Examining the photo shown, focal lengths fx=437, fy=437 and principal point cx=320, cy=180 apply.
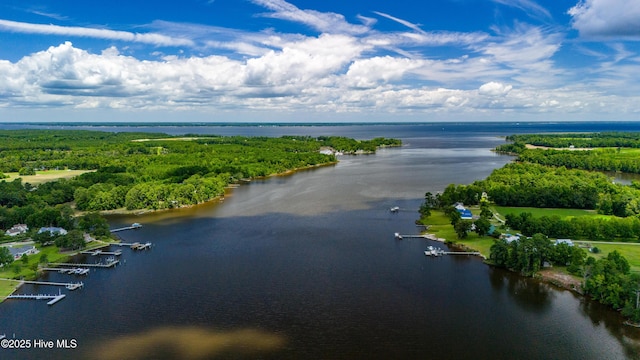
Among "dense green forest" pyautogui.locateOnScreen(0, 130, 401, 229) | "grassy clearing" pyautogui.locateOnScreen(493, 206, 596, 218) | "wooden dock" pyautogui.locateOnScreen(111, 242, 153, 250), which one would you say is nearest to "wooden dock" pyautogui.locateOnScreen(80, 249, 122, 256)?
"wooden dock" pyautogui.locateOnScreen(111, 242, 153, 250)

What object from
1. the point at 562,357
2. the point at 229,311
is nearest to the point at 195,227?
the point at 229,311

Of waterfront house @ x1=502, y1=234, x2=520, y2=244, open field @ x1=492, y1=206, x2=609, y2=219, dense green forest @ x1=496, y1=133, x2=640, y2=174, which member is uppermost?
dense green forest @ x1=496, y1=133, x2=640, y2=174

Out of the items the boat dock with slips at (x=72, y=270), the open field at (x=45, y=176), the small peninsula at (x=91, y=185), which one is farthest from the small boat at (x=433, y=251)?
the open field at (x=45, y=176)

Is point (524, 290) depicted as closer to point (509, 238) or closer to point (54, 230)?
point (509, 238)

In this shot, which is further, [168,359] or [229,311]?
[229,311]

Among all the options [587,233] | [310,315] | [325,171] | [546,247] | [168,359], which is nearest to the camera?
[168,359]

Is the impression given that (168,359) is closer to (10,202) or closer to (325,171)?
(10,202)

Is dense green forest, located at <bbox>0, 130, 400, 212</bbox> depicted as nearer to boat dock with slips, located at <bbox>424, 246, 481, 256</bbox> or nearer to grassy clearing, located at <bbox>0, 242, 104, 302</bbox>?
grassy clearing, located at <bbox>0, 242, 104, 302</bbox>
